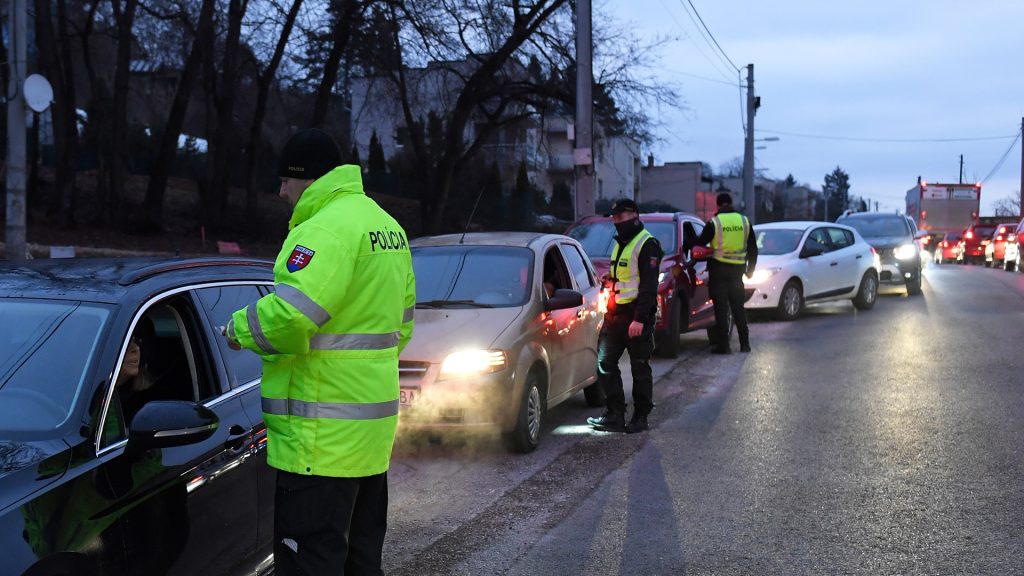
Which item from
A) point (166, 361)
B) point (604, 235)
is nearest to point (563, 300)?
point (166, 361)

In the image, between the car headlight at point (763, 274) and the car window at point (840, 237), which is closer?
the car headlight at point (763, 274)

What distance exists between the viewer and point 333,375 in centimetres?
301

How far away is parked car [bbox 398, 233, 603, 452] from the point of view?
6523mm

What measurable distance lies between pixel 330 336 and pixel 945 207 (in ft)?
150

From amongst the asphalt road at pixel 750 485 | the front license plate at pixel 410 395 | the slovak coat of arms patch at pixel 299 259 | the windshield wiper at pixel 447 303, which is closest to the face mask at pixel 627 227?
Answer: the windshield wiper at pixel 447 303

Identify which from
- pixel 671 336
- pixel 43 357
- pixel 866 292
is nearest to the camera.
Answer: pixel 43 357

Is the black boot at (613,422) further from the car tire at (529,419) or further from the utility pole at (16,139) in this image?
the utility pole at (16,139)

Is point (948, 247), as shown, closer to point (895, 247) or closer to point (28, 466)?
point (895, 247)

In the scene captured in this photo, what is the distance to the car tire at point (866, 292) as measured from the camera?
1705 cm

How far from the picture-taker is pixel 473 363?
21.6 feet

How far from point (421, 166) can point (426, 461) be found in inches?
924

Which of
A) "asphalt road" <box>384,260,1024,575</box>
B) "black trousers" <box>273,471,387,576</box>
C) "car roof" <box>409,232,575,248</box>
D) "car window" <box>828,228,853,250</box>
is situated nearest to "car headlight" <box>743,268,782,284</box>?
"car window" <box>828,228,853,250</box>

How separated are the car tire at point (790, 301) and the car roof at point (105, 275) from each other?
12.5 metres

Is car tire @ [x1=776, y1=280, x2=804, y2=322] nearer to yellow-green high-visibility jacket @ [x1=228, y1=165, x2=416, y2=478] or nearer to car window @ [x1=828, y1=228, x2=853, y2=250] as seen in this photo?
car window @ [x1=828, y1=228, x2=853, y2=250]
